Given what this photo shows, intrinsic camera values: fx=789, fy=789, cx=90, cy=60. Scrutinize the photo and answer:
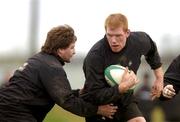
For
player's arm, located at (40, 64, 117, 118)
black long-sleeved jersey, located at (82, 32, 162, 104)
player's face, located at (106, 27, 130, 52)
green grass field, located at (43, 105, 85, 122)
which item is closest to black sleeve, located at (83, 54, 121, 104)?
black long-sleeved jersey, located at (82, 32, 162, 104)

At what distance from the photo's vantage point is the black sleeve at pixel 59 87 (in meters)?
9.88

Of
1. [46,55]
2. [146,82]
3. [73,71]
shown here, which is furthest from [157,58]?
[73,71]

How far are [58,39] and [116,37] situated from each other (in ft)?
2.78

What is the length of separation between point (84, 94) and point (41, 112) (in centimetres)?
84

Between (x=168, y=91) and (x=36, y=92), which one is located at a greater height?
(x=36, y=92)

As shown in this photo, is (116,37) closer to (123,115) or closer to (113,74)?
(113,74)

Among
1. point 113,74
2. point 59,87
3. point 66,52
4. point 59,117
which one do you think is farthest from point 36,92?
point 59,117

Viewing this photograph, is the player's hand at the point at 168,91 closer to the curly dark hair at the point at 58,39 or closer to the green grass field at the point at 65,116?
the curly dark hair at the point at 58,39

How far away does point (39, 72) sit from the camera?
392 inches

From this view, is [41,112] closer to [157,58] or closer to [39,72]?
[39,72]

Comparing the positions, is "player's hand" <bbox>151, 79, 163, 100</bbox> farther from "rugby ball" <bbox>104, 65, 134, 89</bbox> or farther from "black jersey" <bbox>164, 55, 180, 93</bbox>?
"rugby ball" <bbox>104, 65, 134, 89</bbox>

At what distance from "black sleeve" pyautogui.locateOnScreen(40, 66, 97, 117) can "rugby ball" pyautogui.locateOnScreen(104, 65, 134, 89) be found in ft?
2.26

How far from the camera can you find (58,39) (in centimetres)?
1014

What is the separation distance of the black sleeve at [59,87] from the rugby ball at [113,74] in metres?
0.69
